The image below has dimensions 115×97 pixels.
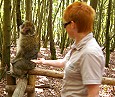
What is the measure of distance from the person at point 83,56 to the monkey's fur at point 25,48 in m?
1.83

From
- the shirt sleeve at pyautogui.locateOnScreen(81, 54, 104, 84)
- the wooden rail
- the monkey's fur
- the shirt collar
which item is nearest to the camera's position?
the shirt sleeve at pyautogui.locateOnScreen(81, 54, 104, 84)

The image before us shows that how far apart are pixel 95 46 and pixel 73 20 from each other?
0.93 feet

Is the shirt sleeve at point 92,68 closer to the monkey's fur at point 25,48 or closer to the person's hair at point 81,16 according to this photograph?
the person's hair at point 81,16

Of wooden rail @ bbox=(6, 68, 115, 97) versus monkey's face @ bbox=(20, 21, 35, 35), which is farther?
monkey's face @ bbox=(20, 21, 35, 35)

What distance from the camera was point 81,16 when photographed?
87.0 inches

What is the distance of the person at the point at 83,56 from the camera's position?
2172mm

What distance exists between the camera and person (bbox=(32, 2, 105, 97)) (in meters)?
2.17

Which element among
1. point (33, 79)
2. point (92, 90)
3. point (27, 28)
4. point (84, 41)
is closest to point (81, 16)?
point (84, 41)

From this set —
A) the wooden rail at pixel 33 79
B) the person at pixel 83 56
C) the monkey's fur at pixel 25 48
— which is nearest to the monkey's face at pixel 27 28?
the monkey's fur at pixel 25 48

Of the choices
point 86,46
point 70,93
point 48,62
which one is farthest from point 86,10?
point 48,62

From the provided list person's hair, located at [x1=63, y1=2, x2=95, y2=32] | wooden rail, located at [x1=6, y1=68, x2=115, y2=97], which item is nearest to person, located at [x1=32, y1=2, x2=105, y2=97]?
person's hair, located at [x1=63, y1=2, x2=95, y2=32]

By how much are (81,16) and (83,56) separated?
1.08 ft

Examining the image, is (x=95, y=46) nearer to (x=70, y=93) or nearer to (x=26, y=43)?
(x=70, y=93)

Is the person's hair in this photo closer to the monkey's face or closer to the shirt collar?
the shirt collar
